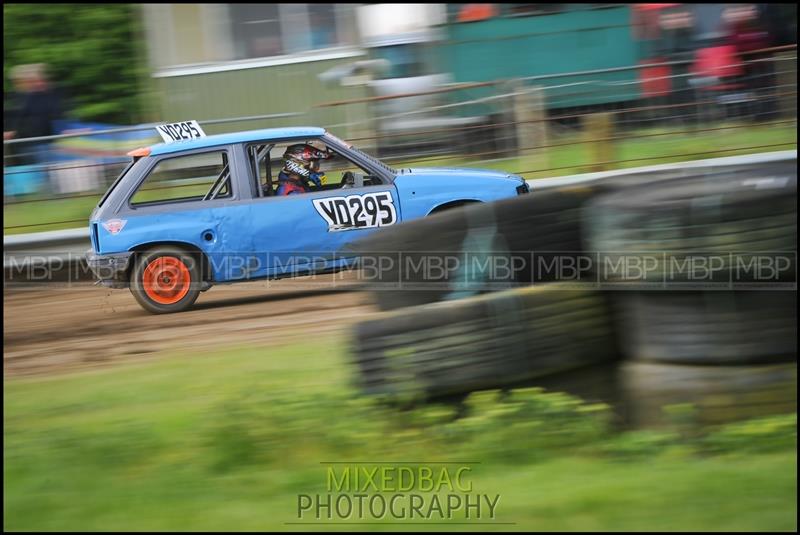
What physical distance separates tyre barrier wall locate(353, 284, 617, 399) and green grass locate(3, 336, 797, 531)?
0.13 meters

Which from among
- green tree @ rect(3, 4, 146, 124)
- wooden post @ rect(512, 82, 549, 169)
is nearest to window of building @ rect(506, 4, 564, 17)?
wooden post @ rect(512, 82, 549, 169)

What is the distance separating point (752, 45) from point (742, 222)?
893 cm

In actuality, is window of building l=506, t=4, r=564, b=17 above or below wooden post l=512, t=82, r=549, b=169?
above

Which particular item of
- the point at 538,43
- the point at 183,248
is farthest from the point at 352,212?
the point at 538,43

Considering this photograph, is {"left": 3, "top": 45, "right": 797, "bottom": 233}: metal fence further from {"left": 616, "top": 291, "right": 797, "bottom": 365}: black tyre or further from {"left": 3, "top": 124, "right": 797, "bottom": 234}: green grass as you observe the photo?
{"left": 616, "top": 291, "right": 797, "bottom": 365}: black tyre

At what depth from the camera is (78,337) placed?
8086 millimetres

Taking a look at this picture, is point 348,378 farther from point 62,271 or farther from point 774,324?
point 62,271

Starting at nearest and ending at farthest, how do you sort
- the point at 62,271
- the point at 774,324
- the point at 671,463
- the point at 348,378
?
the point at 671,463
the point at 774,324
the point at 348,378
the point at 62,271

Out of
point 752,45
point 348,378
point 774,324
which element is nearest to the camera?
point 774,324

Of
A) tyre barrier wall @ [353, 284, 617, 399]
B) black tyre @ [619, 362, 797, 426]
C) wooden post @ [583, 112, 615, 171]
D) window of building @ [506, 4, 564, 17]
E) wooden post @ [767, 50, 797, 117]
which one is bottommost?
black tyre @ [619, 362, 797, 426]

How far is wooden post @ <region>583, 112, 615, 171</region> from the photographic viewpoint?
1100 centimetres

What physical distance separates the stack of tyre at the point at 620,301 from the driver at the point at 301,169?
3.32m

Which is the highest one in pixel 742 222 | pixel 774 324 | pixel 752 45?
pixel 752 45

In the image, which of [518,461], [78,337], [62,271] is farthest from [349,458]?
[62,271]
